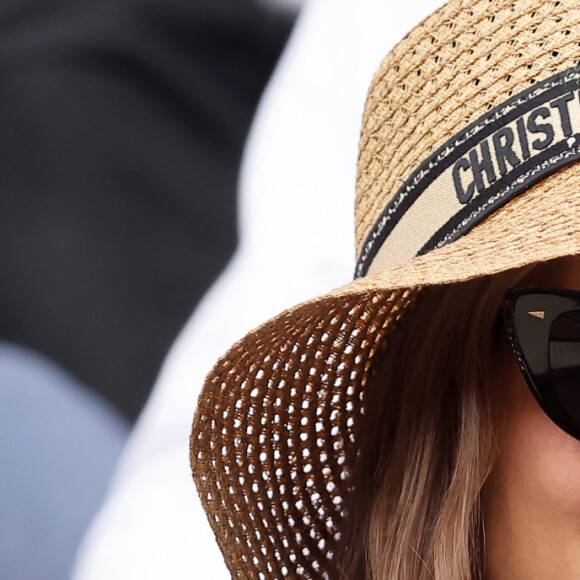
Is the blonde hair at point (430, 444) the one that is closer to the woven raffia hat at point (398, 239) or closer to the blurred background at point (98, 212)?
the woven raffia hat at point (398, 239)

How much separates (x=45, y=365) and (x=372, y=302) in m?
0.70

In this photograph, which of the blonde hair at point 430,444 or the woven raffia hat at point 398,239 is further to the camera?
the blonde hair at point 430,444

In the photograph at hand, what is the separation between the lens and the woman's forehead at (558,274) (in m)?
0.84

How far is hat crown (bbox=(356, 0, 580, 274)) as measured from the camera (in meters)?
0.84

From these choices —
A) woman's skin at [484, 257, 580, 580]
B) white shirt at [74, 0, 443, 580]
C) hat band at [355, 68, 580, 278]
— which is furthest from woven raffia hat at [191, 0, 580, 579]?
white shirt at [74, 0, 443, 580]

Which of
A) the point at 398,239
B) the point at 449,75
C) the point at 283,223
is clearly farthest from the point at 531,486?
the point at 283,223

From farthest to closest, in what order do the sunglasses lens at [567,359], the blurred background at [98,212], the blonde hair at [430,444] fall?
1. the blurred background at [98,212]
2. the blonde hair at [430,444]
3. the sunglasses lens at [567,359]

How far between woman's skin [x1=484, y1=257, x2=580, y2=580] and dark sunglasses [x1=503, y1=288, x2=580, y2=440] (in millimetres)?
55

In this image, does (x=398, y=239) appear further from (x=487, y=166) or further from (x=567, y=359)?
(x=567, y=359)

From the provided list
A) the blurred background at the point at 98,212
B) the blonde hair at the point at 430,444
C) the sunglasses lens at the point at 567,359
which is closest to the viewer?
the sunglasses lens at the point at 567,359

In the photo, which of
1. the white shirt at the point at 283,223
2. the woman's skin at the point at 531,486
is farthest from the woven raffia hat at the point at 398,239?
the white shirt at the point at 283,223

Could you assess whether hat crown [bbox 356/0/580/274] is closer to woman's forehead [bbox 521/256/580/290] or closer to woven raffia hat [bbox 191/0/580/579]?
woven raffia hat [bbox 191/0/580/579]

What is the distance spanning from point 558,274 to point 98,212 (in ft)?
2.99

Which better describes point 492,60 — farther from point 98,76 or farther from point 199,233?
point 98,76
